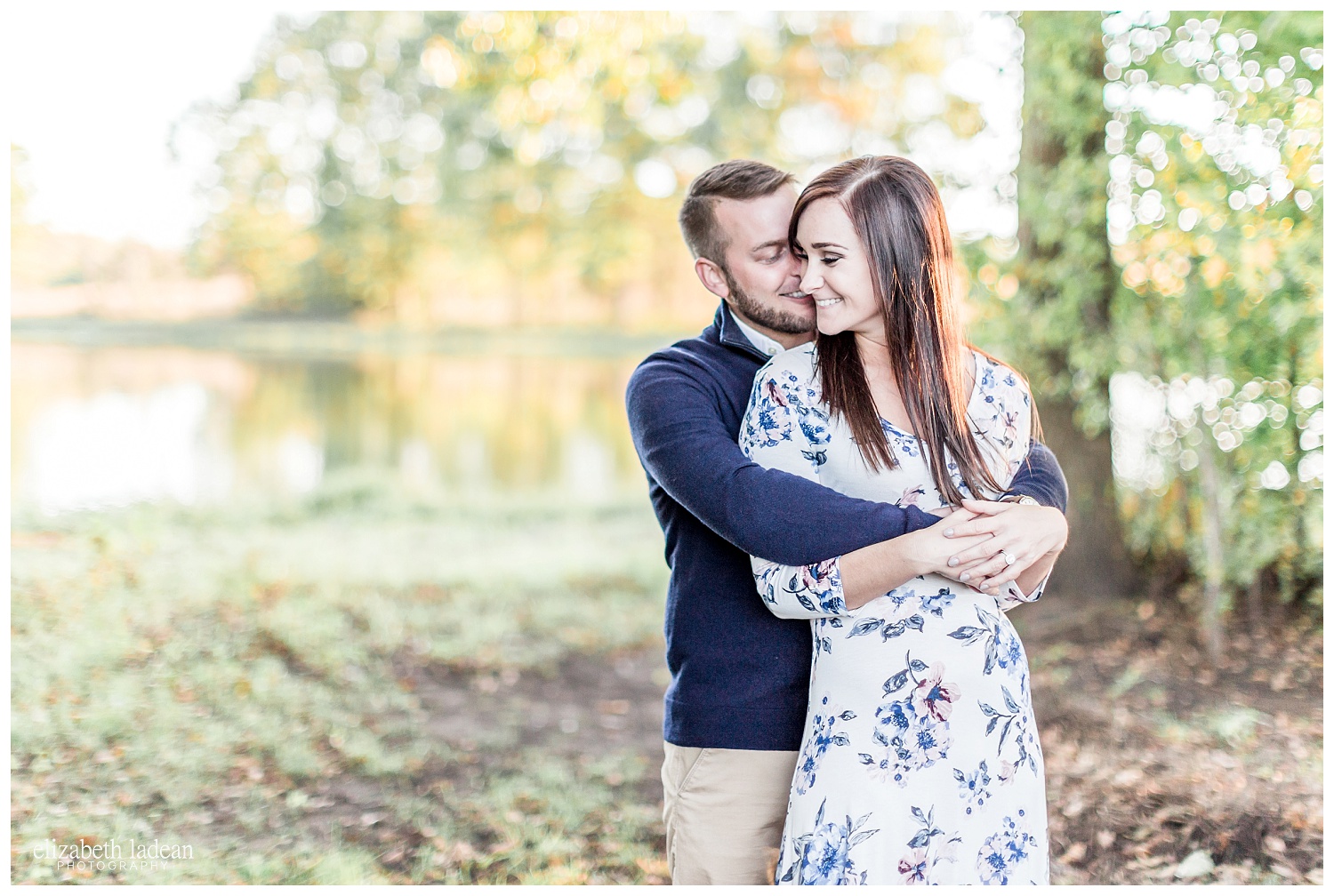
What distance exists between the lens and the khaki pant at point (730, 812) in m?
1.86

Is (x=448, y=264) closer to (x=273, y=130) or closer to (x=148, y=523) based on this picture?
(x=273, y=130)

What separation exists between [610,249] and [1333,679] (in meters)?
6.42

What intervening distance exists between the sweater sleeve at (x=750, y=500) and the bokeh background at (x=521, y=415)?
2.21 meters

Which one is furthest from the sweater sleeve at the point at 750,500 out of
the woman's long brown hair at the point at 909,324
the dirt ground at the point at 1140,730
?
the dirt ground at the point at 1140,730

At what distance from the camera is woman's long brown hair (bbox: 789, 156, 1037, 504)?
5.45 ft

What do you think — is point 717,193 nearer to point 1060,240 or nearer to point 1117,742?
point 1117,742

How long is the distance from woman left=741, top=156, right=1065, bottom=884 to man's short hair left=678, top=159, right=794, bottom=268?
22cm

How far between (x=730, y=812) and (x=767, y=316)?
3.07 feet

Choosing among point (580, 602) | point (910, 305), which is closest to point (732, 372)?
point (910, 305)

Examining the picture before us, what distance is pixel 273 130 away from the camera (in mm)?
7867

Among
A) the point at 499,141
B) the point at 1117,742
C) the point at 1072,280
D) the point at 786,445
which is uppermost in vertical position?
the point at 499,141

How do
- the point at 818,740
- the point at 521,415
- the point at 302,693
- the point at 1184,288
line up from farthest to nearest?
1. the point at 521,415
2. the point at 302,693
3. the point at 1184,288
4. the point at 818,740

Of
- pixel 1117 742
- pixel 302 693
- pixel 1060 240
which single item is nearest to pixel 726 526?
pixel 1117 742

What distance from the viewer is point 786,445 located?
1680mm
